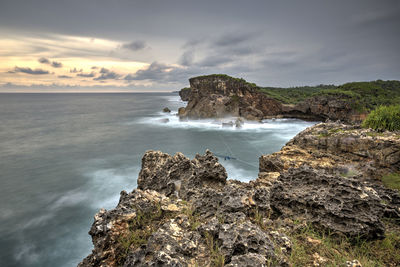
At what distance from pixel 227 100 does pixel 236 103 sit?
118 inches

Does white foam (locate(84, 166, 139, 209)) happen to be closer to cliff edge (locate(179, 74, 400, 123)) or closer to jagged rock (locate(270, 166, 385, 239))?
jagged rock (locate(270, 166, 385, 239))

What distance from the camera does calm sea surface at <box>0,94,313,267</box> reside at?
14688 millimetres

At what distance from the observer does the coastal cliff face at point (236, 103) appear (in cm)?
6253

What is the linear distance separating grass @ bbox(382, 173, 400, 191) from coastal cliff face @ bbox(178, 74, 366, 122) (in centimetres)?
5430

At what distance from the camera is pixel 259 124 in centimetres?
6012

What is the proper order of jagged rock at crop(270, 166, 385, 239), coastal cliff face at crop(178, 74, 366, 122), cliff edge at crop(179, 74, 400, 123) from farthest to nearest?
coastal cliff face at crop(178, 74, 366, 122), cliff edge at crop(179, 74, 400, 123), jagged rock at crop(270, 166, 385, 239)

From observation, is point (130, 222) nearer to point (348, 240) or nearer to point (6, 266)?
point (348, 240)

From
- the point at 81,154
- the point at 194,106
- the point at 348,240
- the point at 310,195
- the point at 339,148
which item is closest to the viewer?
the point at 348,240

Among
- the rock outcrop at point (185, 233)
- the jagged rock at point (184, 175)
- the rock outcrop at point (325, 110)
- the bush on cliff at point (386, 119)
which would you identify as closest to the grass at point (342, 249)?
the rock outcrop at point (185, 233)

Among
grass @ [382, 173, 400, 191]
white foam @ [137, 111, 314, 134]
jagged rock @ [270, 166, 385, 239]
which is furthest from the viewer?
white foam @ [137, 111, 314, 134]

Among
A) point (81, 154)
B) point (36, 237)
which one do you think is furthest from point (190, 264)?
point (81, 154)

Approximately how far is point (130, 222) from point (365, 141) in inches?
433

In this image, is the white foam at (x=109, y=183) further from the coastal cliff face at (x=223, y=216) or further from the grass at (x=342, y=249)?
the grass at (x=342, y=249)

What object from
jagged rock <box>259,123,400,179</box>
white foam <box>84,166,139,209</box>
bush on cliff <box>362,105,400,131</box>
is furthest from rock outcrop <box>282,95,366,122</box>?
white foam <box>84,166,139,209</box>
